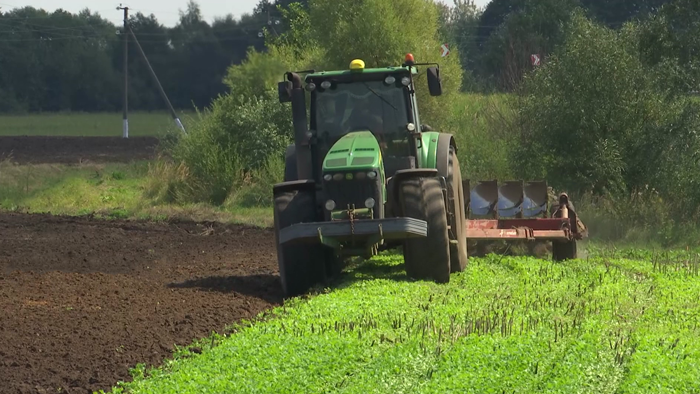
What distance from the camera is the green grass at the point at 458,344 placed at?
8.12 meters

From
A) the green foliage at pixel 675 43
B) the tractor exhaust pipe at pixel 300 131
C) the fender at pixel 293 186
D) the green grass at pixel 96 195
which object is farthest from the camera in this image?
the green grass at pixel 96 195

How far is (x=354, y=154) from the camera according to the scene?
12570 mm

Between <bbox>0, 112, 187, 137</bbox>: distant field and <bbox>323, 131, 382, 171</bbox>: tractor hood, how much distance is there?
41.9m

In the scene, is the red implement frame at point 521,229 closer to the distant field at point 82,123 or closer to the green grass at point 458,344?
the green grass at point 458,344

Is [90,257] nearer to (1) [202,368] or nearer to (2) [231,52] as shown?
(1) [202,368]

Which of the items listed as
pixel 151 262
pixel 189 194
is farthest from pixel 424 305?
pixel 189 194

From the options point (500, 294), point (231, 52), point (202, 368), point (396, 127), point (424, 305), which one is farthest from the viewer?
point (231, 52)

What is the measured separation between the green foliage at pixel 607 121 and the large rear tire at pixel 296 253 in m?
8.93

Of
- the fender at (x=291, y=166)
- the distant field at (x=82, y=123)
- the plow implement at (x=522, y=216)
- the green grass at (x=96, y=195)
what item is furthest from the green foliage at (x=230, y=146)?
the distant field at (x=82, y=123)

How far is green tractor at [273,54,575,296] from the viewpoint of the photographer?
12320 mm

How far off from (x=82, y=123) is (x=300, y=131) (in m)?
48.1

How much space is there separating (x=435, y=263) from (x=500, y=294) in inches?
39.7

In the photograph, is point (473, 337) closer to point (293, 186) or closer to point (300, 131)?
point (293, 186)

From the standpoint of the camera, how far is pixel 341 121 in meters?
13.8
